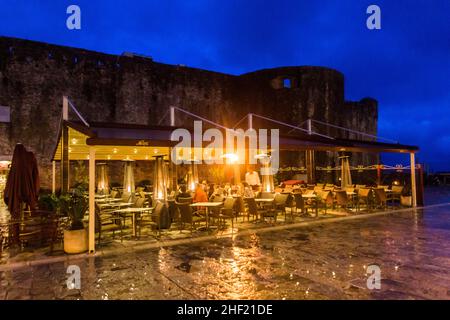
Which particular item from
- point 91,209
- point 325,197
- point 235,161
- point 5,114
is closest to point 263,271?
point 91,209

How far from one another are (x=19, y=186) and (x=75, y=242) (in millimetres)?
1588

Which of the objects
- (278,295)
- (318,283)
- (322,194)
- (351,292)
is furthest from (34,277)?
(322,194)

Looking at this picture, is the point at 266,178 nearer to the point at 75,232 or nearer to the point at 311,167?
the point at 75,232

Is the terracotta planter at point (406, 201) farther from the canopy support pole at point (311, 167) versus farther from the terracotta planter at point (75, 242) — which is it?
the terracotta planter at point (75, 242)

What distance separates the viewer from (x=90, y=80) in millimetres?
17594

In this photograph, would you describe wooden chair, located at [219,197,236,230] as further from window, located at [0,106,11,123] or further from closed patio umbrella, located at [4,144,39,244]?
window, located at [0,106,11,123]

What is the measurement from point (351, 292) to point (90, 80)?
17.4 m

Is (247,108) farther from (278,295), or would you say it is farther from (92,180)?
(278,295)

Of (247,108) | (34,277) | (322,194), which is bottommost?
(34,277)

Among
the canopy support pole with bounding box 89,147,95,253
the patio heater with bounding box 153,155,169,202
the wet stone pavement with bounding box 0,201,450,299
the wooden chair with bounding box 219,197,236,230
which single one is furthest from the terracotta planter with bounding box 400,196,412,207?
the canopy support pole with bounding box 89,147,95,253

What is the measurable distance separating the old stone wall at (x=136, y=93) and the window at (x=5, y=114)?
201 millimetres

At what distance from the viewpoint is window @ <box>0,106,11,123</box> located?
49.5ft

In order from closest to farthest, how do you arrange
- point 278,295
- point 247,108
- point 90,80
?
point 278,295 < point 90,80 < point 247,108

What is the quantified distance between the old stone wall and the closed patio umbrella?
9.03 metres
